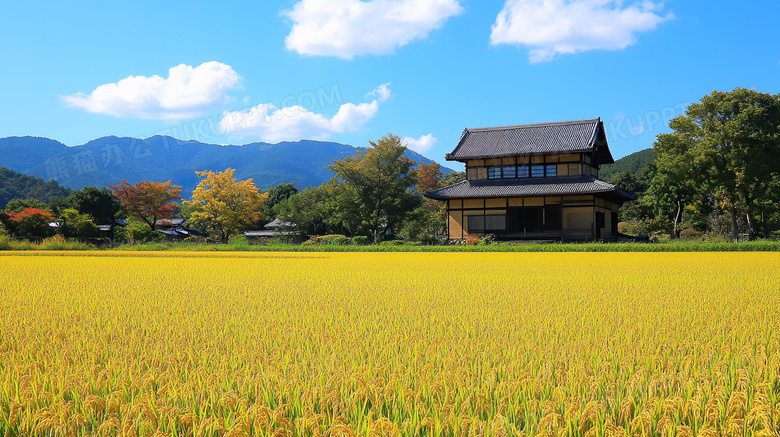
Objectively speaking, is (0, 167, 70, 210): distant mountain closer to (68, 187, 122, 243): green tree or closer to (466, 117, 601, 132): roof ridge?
(68, 187, 122, 243): green tree

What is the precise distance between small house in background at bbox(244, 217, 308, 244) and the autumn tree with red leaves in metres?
8.44

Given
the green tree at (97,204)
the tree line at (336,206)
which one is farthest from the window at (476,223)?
the green tree at (97,204)

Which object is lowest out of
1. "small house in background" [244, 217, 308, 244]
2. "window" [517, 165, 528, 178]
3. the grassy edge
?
the grassy edge

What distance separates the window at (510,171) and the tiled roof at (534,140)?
80cm

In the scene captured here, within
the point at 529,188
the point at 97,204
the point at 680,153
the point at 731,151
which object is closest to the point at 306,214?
the point at 529,188

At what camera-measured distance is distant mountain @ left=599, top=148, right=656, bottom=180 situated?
192 ft

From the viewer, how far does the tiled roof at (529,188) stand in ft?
79.8

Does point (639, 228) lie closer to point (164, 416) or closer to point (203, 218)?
point (203, 218)

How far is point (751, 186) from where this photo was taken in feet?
83.8

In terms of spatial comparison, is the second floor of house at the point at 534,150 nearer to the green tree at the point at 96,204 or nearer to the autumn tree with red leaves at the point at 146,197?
the autumn tree with red leaves at the point at 146,197

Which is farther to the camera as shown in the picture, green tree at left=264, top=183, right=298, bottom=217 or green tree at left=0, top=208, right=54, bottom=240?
green tree at left=264, top=183, right=298, bottom=217

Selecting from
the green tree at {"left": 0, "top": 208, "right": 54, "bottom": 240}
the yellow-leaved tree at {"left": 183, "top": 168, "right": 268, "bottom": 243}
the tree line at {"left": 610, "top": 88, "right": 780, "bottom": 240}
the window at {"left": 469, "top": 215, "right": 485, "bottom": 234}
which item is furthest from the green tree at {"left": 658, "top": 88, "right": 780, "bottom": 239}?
the green tree at {"left": 0, "top": 208, "right": 54, "bottom": 240}

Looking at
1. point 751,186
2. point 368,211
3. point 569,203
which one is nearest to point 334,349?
point 569,203

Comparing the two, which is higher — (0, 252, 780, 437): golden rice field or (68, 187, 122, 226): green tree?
(68, 187, 122, 226): green tree
